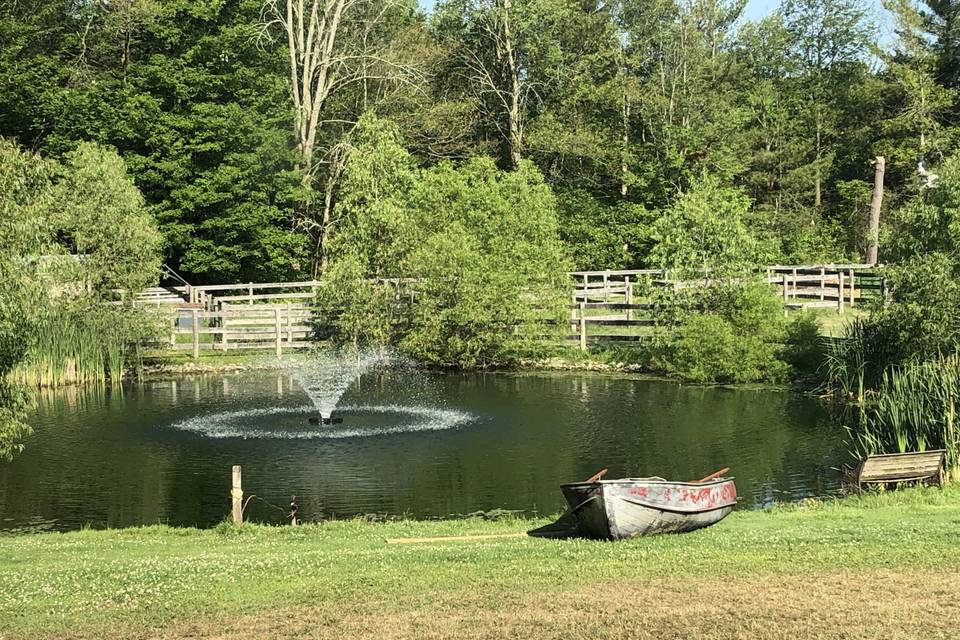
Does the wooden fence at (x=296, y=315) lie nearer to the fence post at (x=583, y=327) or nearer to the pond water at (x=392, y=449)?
the fence post at (x=583, y=327)

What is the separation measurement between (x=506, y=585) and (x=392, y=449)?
11049mm

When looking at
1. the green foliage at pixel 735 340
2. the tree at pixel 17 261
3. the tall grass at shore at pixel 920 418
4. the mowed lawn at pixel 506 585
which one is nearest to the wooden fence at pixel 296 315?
the green foliage at pixel 735 340

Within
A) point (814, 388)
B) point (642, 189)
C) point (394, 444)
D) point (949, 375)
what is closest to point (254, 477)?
point (394, 444)

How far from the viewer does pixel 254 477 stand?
20469mm

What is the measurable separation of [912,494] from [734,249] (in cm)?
1661

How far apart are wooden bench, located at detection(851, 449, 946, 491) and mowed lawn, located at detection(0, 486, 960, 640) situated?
189cm

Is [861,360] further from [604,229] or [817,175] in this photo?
[817,175]

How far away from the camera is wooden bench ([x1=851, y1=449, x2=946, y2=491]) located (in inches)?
682

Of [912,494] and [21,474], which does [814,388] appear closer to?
[912,494]

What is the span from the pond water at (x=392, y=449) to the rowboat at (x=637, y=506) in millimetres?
3452

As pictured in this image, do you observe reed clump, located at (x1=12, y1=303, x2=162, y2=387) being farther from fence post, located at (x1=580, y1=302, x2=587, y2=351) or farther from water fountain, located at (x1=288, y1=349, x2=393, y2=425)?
fence post, located at (x1=580, y1=302, x2=587, y2=351)

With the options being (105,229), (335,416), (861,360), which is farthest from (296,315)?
(861,360)

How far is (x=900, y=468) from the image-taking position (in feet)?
57.5

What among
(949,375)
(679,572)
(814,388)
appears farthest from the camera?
(814,388)
